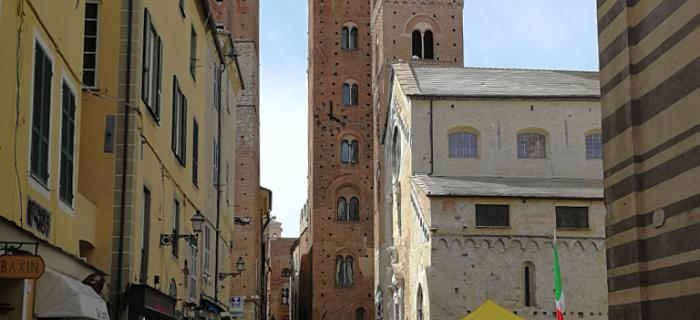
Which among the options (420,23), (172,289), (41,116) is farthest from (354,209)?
(41,116)

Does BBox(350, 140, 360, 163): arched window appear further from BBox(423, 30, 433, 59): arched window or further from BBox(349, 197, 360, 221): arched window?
BBox(423, 30, 433, 59): arched window

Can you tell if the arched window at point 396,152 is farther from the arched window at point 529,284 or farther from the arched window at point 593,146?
the arched window at point 529,284

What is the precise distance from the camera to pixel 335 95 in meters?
67.8

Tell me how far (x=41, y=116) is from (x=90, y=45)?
4.35m

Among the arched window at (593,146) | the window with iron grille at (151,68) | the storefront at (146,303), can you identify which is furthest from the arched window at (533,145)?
the storefront at (146,303)

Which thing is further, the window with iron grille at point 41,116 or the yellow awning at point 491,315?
the yellow awning at point 491,315

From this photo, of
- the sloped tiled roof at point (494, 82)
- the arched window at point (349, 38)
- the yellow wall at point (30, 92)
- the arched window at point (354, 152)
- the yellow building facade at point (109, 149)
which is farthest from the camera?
the arched window at point (349, 38)

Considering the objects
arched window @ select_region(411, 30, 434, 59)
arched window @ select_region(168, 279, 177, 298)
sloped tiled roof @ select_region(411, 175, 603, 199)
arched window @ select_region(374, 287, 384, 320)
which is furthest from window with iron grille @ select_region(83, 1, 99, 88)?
→ arched window @ select_region(411, 30, 434, 59)

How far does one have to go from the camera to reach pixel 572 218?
38625 millimetres

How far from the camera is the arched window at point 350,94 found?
67938 mm

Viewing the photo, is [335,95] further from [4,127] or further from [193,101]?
[4,127]

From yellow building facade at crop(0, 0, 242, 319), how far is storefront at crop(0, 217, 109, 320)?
26 millimetres

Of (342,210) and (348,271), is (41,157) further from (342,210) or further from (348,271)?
(342,210)

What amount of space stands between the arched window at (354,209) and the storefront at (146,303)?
163 feet
